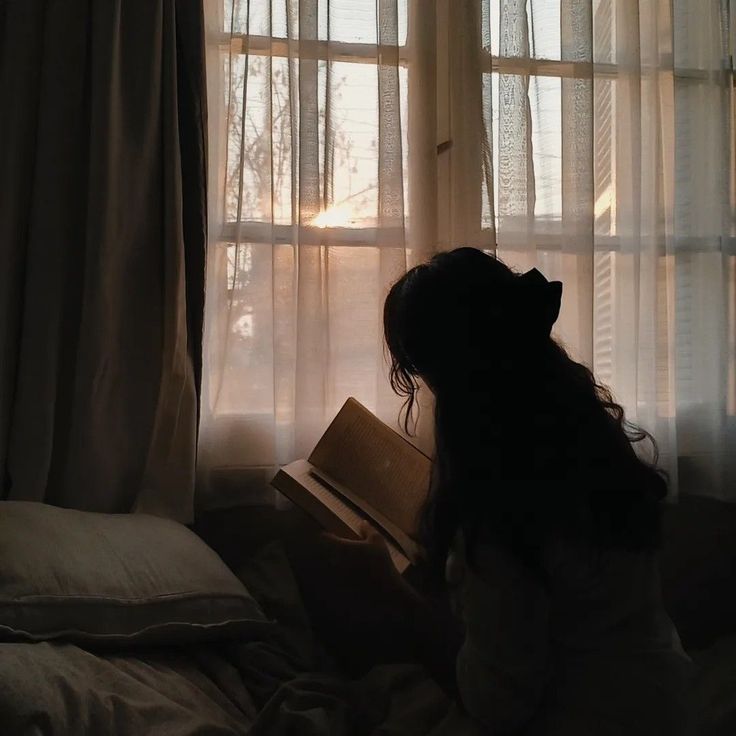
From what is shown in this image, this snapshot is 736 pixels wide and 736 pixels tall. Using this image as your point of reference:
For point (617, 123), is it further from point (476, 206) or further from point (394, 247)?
point (394, 247)

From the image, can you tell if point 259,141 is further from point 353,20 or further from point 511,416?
point 511,416

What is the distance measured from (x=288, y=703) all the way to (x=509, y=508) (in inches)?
18.0

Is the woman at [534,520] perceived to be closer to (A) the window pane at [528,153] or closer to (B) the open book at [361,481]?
Answer: (B) the open book at [361,481]

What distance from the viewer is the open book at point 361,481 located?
136 centimetres

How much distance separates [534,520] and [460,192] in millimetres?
1087

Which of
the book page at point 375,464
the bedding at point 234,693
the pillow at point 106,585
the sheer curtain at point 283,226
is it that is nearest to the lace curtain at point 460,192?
the sheer curtain at point 283,226

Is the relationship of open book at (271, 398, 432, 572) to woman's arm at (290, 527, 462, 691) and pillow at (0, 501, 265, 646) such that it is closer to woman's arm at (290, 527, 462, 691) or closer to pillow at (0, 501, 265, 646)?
woman's arm at (290, 527, 462, 691)

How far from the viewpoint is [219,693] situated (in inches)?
45.6

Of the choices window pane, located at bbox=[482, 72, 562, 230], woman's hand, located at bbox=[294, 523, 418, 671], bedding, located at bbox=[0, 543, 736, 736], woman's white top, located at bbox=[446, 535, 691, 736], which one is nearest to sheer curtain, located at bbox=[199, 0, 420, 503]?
window pane, located at bbox=[482, 72, 562, 230]

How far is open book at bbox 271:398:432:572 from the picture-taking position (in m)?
1.36

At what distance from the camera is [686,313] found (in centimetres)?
192

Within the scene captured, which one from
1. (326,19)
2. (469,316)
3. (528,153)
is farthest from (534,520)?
(326,19)

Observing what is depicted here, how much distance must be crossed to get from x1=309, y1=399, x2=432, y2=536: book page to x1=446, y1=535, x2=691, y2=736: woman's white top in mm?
506

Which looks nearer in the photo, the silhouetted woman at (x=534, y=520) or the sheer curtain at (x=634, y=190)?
the silhouetted woman at (x=534, y=520)
